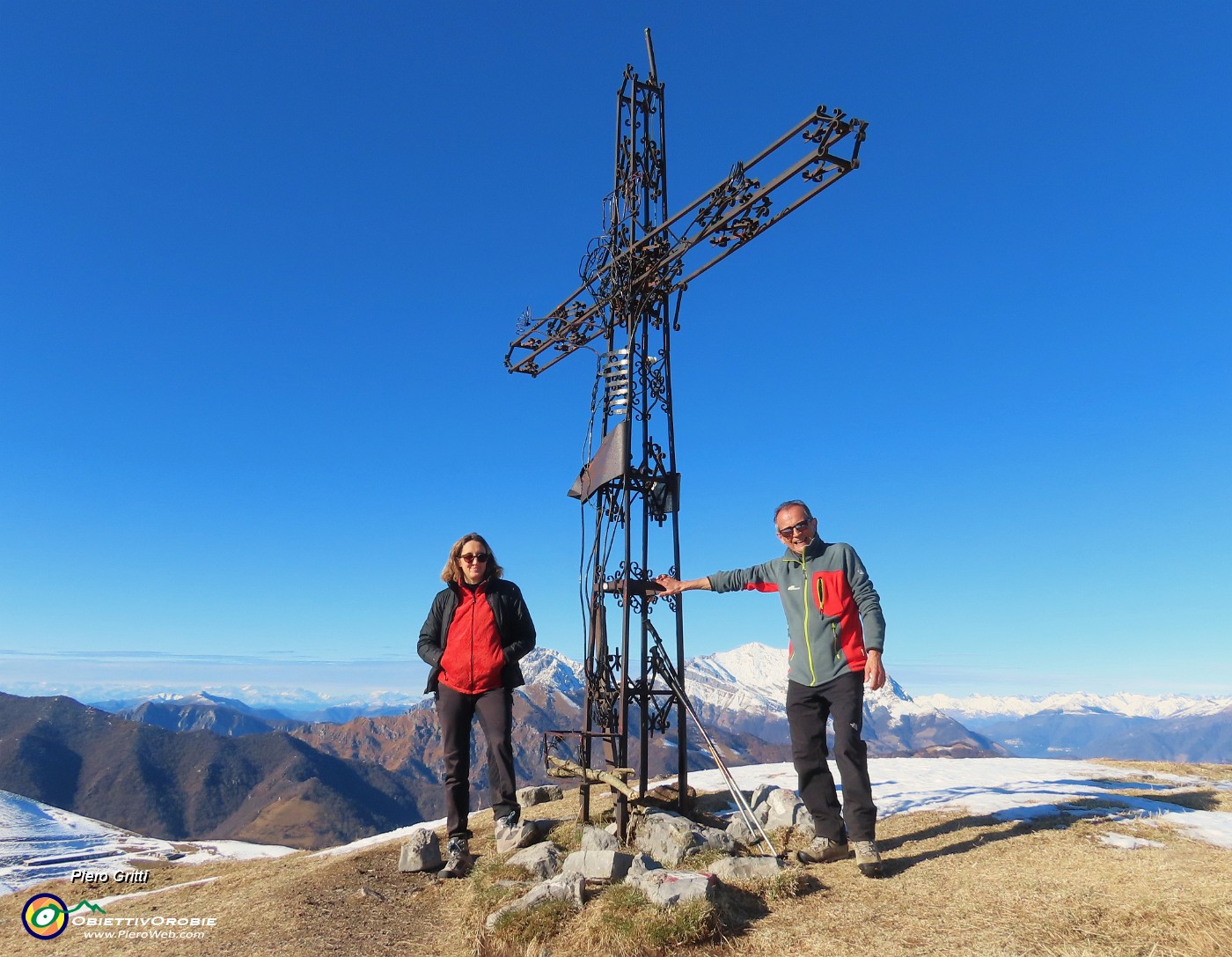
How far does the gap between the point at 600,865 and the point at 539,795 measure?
7.11 m

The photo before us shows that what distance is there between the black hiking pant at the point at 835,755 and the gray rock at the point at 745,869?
2.47ft

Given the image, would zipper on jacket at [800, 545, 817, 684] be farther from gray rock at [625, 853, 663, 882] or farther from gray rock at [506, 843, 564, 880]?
gray rock at [506, 843, 564, 880]

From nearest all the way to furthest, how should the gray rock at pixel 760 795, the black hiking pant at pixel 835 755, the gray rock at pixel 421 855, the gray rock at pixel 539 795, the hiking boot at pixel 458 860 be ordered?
the black hiking pant at pixel 835 755
the hiking boot at pixel 458 860
the gray rock at pixel 421 855
the gray rock at pixel 760 795
the gray rock at pixel 539 795

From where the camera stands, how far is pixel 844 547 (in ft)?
24.4

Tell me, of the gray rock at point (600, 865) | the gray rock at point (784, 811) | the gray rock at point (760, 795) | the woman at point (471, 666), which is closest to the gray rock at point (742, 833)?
the gray rock at point (784, 811)

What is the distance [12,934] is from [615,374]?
29.7ft

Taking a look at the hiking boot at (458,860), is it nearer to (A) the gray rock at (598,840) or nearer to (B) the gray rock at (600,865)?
(A) the gray rock at (598,840)

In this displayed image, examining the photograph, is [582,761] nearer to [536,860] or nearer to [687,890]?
[536,860]

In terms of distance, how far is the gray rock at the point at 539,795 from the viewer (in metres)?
13.0

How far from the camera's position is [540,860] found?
7348 millimetres

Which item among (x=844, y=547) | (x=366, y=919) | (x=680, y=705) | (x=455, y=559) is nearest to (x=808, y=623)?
(x=844, y=547)

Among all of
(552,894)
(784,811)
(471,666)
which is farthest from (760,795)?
(552,894)

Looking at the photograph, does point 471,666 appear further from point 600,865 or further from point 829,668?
point 829,668

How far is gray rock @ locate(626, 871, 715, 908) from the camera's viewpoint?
559cm
